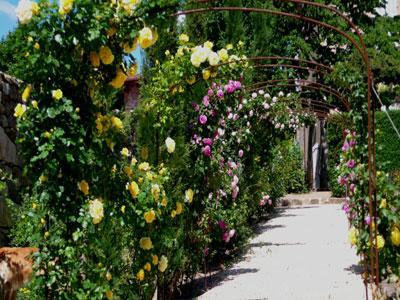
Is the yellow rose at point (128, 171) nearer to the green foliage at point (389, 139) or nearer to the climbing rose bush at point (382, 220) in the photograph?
the climbing rose bush at point (382, 220)

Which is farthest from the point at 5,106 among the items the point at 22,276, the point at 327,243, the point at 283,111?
the point at 283,111

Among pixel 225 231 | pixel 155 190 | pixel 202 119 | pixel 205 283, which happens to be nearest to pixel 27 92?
pixel 155 190

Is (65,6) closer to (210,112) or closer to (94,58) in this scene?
(94,58)

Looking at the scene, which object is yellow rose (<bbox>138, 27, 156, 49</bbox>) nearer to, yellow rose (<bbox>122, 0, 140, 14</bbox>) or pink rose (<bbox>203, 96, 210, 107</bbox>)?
yellow rose (<bbox>122, 0, 140, 14</bbox>)

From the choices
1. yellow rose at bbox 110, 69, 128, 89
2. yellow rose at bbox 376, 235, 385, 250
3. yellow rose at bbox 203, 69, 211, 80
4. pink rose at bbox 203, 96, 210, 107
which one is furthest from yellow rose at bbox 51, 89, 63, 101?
pink rose at bbox 203, 96, 210, 107

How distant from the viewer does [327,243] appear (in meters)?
8.91

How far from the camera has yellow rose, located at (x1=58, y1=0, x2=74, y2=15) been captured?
3398 millimetres

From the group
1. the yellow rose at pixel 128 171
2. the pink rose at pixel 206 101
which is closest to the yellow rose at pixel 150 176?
the yellow rose at pixel 128 171

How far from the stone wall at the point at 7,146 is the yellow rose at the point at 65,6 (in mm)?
3198

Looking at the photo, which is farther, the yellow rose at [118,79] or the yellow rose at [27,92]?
the yellow rose at [118,79]

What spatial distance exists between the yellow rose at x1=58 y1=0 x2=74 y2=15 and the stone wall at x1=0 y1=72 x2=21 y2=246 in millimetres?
3198

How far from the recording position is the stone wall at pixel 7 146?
6.26m

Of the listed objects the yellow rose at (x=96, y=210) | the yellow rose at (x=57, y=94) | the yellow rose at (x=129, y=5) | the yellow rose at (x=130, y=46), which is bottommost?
the yellow rose at (x=96, y=210)

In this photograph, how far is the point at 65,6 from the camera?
11.2 feet
